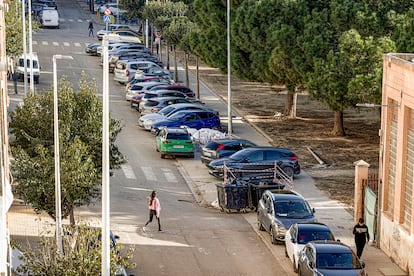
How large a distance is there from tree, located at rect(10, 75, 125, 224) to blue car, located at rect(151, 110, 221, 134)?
56.4ft

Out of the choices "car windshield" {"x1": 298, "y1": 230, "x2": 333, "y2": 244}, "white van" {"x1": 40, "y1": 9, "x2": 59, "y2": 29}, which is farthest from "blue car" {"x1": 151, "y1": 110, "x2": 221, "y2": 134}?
"white van" {"x1": 40, "y1": 9, "x2": 59, "y2": 29}

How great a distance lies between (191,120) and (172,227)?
1749cm

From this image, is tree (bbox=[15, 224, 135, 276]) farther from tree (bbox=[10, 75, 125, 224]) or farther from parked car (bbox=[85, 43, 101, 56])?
parked car (bbox=[85, 43, 101, 56])

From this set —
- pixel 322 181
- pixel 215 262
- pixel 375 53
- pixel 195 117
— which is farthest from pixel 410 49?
pixel 215 262

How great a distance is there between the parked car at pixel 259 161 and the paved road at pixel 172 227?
1639 millimetres

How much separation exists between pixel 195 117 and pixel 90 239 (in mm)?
30954

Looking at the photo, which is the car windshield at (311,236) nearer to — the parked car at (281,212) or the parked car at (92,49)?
the parked car at (281,212)

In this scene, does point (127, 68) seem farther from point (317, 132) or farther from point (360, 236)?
point (360, 236)

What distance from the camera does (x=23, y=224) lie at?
3700 cm

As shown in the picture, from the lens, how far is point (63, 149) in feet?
107

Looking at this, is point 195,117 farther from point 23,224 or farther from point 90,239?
point 90,239

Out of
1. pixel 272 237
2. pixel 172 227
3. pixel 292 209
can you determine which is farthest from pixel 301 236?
pixel 172 227

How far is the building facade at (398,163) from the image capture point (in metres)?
32.2

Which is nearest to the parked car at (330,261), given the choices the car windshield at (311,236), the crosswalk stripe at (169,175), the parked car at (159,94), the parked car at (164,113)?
the car windshield at (311,236)
